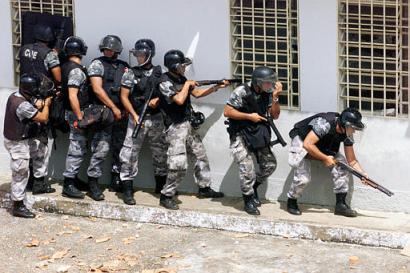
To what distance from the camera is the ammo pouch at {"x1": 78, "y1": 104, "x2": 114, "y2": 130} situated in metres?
10.7

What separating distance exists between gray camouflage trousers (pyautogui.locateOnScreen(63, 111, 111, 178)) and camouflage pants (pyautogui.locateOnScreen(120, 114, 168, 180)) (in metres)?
0.28

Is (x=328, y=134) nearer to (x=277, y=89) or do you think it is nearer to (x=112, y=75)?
(x=277, y=89)

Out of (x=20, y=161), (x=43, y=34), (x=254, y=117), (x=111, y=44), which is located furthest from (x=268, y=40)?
(x=20, y=161)

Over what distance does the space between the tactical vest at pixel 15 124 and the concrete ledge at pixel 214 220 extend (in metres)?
0.93

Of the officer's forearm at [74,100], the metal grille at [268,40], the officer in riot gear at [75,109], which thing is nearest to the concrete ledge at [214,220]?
the officer in riot gear at [75,109]

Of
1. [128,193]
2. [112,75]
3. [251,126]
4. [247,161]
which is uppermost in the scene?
[112,75]

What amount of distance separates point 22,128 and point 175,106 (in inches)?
68.1

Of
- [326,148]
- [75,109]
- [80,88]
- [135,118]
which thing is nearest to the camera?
[326,148]

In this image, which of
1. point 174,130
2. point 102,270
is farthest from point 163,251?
point 174,130

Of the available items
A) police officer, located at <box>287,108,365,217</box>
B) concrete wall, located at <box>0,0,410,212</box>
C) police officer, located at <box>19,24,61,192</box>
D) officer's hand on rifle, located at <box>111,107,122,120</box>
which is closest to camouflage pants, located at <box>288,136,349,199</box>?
police officer, located at <box>287,108,365,217</box>

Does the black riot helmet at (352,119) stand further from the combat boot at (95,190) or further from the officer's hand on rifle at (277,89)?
the combat boot at (95,190)

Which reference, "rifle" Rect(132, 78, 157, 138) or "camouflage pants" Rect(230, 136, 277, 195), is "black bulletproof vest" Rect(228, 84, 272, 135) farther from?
"rifle" Rect(132, 78, 157, 138)

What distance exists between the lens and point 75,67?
1077cm

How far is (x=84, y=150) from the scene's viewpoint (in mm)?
11023
